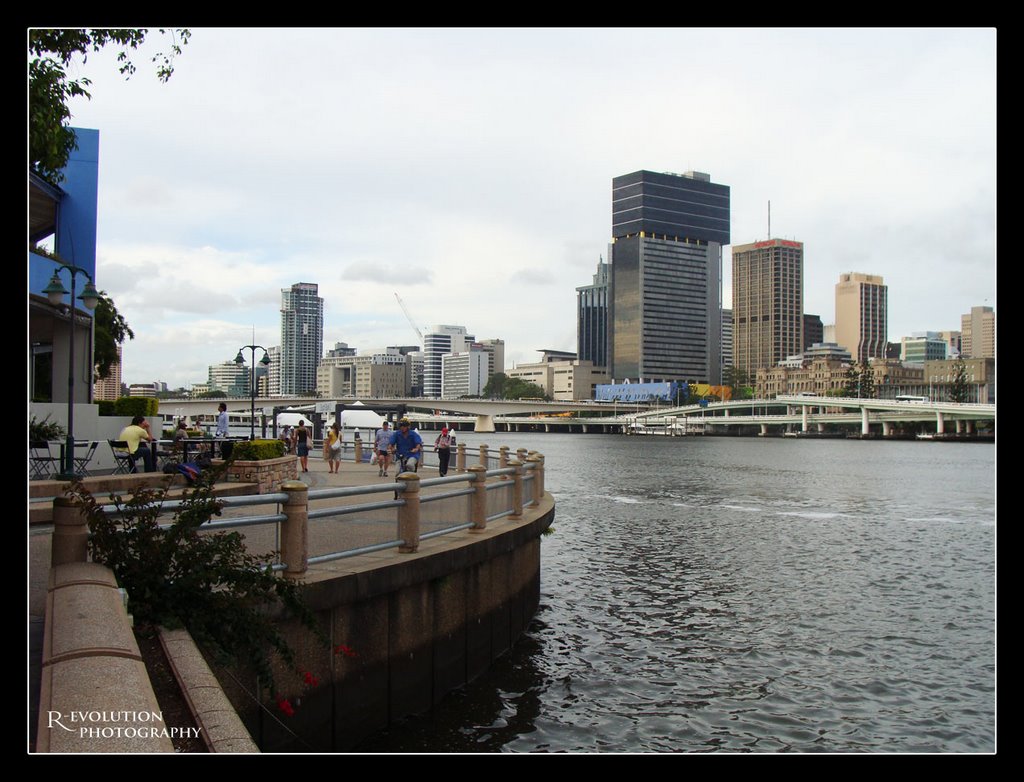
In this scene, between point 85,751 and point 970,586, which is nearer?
point 85,751

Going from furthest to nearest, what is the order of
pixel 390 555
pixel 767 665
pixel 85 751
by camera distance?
1. pixel 767 665
2. pixel 390 555
3. pixel 85 751

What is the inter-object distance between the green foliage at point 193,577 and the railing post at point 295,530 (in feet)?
2.41

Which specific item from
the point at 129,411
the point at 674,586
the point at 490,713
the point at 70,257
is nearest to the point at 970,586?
the point at 674,586

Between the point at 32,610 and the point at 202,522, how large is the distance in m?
1.57

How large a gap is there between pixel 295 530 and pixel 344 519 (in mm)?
1170

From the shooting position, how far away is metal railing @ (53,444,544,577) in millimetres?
7719

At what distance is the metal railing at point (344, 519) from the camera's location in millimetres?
7719

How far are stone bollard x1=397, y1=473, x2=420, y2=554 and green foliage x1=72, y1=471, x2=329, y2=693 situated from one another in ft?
10.0

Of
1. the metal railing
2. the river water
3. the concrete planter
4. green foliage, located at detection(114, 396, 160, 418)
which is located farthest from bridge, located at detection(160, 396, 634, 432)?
the metal railing

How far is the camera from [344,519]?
10.2 m

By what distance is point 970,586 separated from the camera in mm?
21375

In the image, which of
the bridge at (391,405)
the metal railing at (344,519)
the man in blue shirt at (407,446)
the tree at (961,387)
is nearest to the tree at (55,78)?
the metal railing at (344,519)
